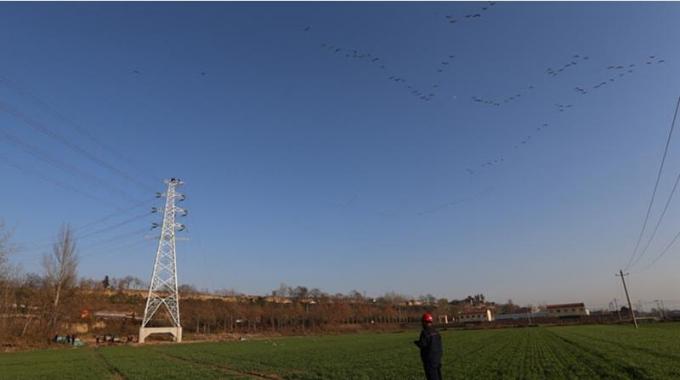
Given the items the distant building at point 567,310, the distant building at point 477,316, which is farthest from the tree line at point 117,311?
the distant building at point 567,310

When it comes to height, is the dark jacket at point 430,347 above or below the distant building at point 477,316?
below

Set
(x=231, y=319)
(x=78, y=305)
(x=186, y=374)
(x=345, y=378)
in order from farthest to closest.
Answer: (x=231, y=319), (x=78, y=305), (x=186, y=374), (x=345, y=378)

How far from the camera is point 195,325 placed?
412 ft

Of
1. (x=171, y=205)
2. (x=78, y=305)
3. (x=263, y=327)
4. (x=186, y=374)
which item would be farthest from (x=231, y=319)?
(x=186, y=374)

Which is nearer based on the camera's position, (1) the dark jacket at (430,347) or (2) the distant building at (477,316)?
(1) the dark jacket at (430,347)

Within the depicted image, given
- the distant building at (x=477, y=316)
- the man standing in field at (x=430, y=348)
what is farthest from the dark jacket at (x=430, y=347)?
the distant building at (x=477, y=316)

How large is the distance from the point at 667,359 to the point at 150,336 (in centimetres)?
7506

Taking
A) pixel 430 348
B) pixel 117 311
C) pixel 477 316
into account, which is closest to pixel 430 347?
pixel 430 348

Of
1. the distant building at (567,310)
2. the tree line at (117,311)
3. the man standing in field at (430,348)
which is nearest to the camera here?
the man standing in field at (430,348)

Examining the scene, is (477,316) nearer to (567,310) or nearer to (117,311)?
(567,310)

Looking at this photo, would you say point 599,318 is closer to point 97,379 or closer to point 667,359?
point 667,359

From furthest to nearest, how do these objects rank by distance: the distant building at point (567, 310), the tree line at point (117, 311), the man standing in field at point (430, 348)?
1. the distant building at point (567, 310)
2. the tree line at point (117, 311)
3. the man standing in field at point (430, 348)

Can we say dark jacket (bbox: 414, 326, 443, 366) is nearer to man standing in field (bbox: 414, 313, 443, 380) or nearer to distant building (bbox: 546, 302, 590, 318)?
man standing in field (bbox: 414, 313, 443, 380)

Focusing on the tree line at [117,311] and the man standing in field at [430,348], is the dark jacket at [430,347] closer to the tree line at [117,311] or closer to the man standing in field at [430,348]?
the man standing in field at [430,348]
